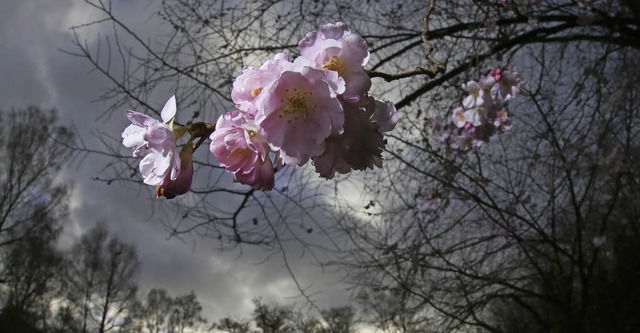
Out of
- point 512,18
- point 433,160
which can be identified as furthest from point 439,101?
point 512,18

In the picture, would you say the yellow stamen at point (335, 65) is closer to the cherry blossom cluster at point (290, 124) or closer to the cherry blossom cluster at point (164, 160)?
the cherry blossom cluster at point (290, 124)

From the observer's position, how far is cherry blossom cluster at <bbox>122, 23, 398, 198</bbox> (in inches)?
27.8

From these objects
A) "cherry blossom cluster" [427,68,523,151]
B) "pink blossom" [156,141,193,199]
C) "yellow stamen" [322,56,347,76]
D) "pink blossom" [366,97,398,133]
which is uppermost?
"cherry blossom cluster" [427,68,523,151]

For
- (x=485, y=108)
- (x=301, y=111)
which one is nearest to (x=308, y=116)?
(x=301, y=111)

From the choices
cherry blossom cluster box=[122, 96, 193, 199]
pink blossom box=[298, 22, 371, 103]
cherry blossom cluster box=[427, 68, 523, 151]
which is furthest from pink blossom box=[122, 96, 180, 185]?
cherry blossom cluster box=[427, 68, 523, 151]

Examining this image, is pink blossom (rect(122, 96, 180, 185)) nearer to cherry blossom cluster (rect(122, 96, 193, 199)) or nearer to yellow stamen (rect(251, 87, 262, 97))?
cherry blossom cluster (rect(122, 96, 193, 199))

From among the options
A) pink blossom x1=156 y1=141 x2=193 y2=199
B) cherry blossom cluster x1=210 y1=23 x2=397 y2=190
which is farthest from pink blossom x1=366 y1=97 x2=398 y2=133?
pink blossom x1=156 y1=141 x2=193 y2=199

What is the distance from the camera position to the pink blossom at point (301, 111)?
697 millimetres

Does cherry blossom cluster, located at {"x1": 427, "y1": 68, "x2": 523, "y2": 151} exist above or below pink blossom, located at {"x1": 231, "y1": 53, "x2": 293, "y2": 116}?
above

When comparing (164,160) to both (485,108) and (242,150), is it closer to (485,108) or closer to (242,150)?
(242,150)

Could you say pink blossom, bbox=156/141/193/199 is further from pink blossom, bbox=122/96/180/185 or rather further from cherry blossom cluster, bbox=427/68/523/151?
cherry blossom cluster, bbox=427/68/523/151

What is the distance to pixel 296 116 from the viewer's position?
2.34 ft

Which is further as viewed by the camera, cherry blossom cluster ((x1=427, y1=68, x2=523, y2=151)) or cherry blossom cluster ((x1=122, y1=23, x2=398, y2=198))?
cherry blossom cluster ((x1=427, y1=68, x2=523, y2=151))

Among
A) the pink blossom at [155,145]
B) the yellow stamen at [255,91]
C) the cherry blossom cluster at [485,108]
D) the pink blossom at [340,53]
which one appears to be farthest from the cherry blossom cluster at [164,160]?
the cherry blossom cluster at [485,108]
